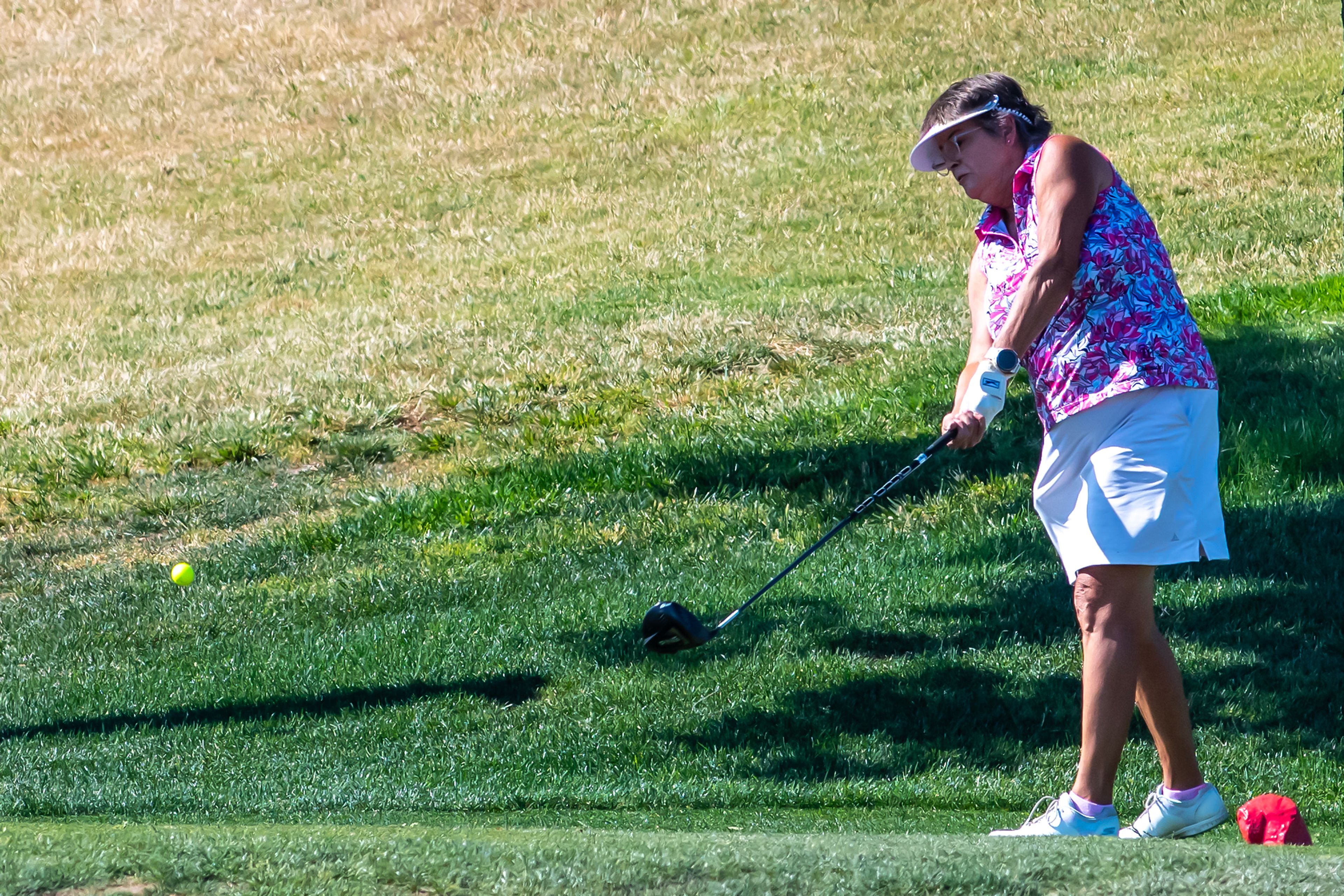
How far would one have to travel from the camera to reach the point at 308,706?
5.68m

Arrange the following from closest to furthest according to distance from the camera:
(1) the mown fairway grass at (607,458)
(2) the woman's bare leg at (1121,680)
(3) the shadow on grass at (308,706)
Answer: (2) the woman's bare leg at (1121,680) → (1) the mown fairway grass at (607,458) → (3) the shadow on grass at (308,706)

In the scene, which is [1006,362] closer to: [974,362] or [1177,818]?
[974,362]

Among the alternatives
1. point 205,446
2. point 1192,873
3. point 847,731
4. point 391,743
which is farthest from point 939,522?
point 205,446

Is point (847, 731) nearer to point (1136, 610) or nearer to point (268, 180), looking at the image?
point (1136, 610)

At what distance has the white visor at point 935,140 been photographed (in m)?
3.72

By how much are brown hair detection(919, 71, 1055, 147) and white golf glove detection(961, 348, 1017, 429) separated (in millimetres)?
560

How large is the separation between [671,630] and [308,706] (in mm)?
1986

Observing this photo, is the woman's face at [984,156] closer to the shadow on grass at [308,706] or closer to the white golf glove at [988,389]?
the white golf glove at [988,389]

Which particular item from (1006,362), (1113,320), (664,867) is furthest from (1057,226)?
(664,867)

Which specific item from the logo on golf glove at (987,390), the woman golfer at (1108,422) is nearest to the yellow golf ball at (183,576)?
the logo on golf glove at (987,390)

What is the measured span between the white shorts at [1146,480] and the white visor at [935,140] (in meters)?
0.77

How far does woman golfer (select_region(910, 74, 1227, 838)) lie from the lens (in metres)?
3.53

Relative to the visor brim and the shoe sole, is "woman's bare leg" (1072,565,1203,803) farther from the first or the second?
the visor brim

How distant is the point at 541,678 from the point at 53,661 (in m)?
2.26
